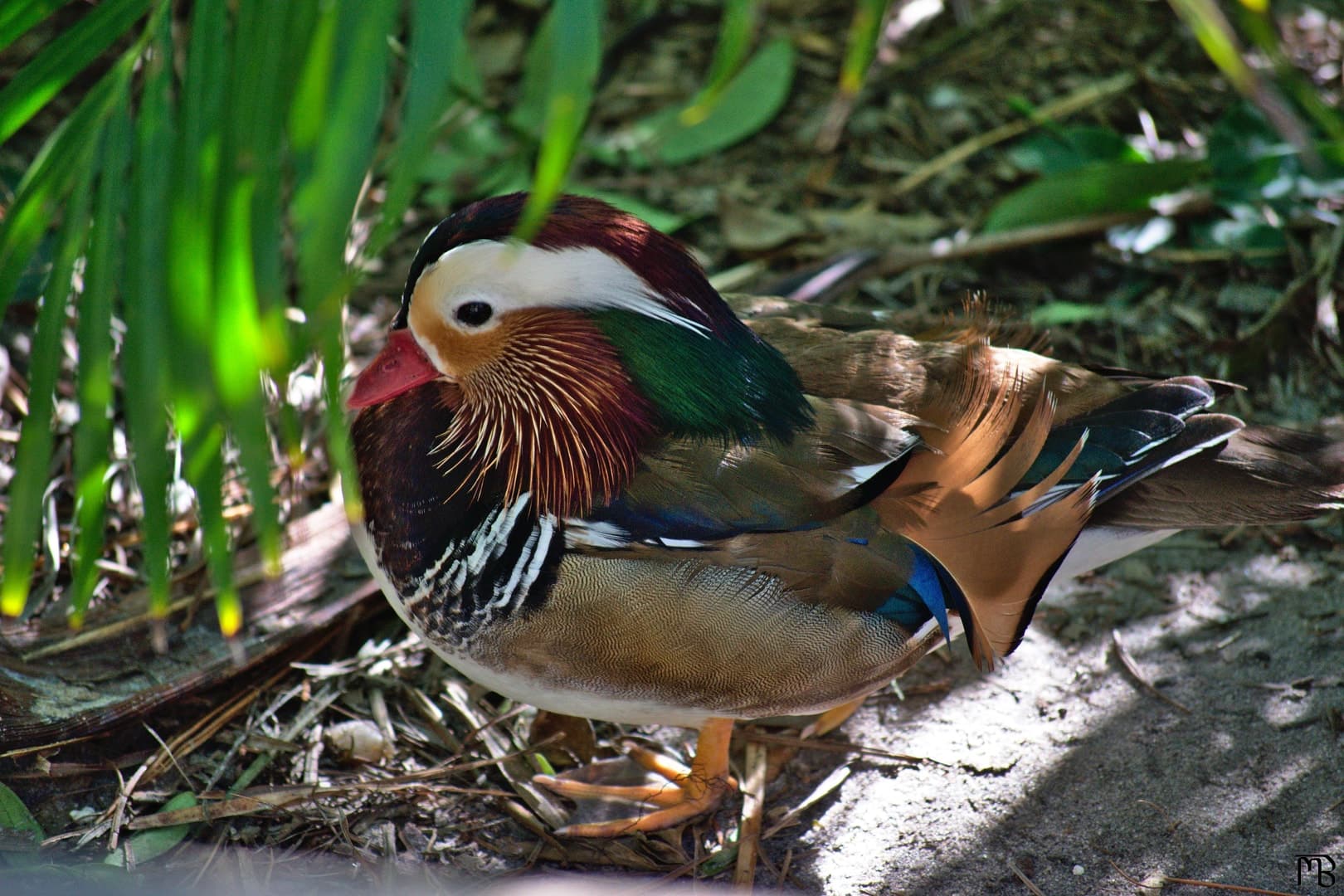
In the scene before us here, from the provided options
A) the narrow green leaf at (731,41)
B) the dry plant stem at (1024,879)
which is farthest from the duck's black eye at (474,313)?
the dry plant stem at (1024,879)

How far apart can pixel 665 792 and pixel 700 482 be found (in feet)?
2.65

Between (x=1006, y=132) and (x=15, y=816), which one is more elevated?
(x=1006, y=132)

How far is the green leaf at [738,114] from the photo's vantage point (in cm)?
418

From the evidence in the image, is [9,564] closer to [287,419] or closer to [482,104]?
[287,419]

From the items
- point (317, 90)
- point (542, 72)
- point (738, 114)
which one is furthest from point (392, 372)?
point (738, 114)

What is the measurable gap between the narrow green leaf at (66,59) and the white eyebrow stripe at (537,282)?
2.24 feet

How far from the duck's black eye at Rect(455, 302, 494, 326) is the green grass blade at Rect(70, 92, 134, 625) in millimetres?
828

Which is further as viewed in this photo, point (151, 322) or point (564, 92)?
point (151, 322)

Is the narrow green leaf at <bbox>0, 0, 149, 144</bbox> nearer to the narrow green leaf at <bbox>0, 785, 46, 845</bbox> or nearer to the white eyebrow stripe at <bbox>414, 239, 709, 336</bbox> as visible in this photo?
the white eyebrow stripe at <bbox>414, 239, 709, 336</bbox>

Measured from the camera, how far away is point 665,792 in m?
2.62

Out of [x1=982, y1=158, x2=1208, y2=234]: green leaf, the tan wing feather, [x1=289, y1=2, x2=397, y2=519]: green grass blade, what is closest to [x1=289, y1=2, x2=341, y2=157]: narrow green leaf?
[x1=289, y1=2, x2=397, y2=519]: green grass blade

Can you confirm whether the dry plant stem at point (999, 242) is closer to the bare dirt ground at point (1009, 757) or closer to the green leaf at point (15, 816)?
the bare dirt ground at point (1009, 757)

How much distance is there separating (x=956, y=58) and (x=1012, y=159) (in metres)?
0.63

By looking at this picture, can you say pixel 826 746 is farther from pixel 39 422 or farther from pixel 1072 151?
pixel 1072 151
